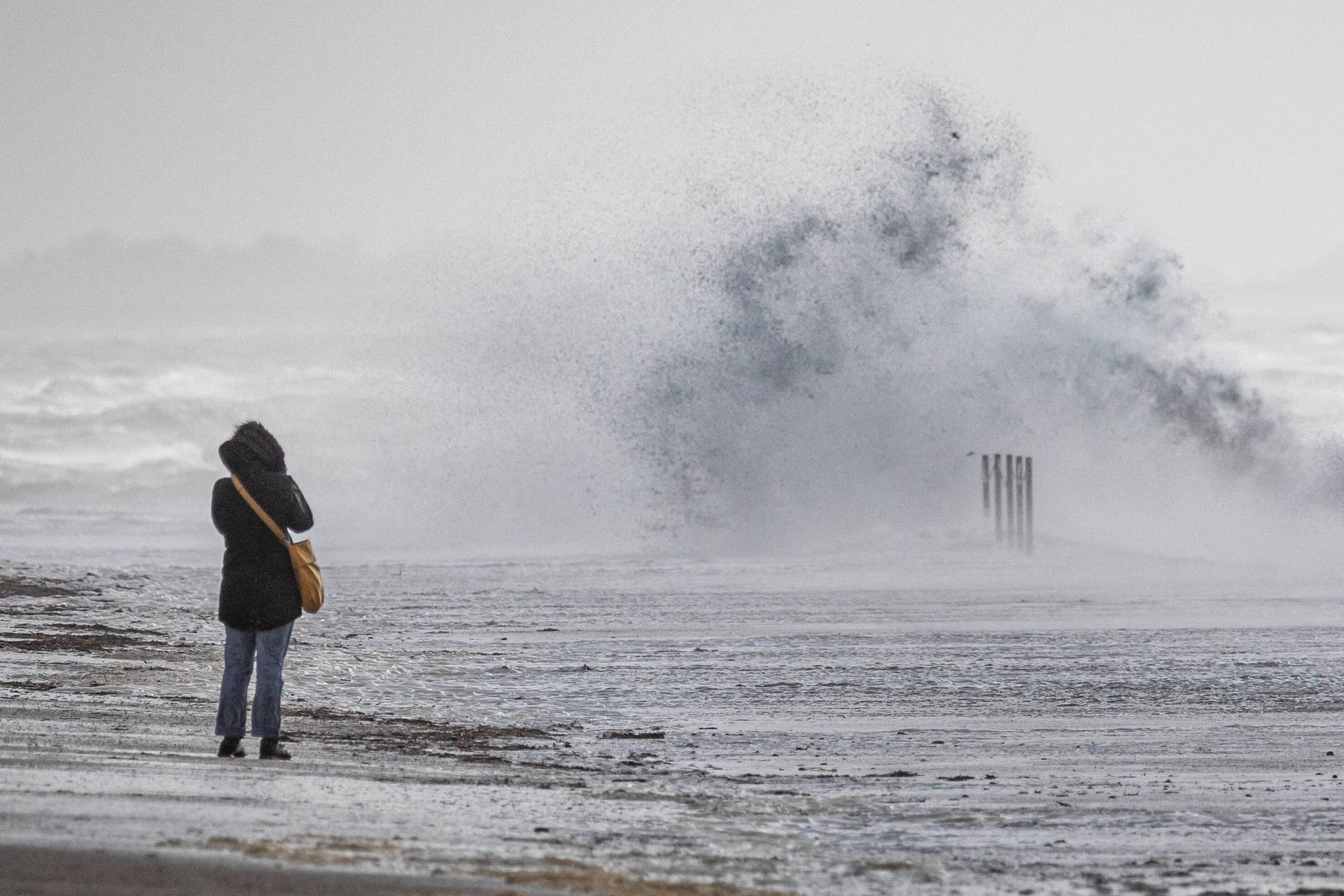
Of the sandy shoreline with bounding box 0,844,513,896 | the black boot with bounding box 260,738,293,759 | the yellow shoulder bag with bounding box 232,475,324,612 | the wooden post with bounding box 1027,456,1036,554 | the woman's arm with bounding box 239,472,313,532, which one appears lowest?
the sandy shoreline with bounding box 0,844,513,896

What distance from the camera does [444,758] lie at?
8.38 m

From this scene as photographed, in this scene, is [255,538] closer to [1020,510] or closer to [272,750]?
[272,750]

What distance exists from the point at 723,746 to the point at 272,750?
2416 mm

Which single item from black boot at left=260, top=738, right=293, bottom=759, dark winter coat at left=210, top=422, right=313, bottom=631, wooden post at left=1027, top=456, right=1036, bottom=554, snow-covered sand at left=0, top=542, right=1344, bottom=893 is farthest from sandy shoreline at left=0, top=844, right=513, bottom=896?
wooden post at left=1027, top=456, right=1036, bottom=554

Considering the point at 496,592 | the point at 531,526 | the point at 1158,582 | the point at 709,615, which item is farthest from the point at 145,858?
the point at 531,526

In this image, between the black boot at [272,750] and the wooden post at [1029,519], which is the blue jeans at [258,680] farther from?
the wooden post at [1029,519]

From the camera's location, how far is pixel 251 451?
27.0ft

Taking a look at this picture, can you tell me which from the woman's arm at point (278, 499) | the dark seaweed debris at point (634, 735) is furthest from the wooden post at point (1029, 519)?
the woman's arm at point (278, 499)

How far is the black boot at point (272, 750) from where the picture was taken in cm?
805

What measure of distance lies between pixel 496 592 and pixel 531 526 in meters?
22.2

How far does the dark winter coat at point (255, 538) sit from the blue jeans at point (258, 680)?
0.07 meters

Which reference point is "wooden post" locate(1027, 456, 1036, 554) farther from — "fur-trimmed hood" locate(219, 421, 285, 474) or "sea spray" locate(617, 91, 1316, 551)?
"fur-trimmed hood" locate(219, 421, 285, 474)

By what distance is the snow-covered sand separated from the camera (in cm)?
600

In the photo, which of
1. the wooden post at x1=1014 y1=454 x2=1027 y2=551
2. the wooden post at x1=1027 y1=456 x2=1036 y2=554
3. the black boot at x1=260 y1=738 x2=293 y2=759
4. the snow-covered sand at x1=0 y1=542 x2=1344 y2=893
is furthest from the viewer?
the wooden post at x1=1014 y1=454 x2=1027 y2=551
